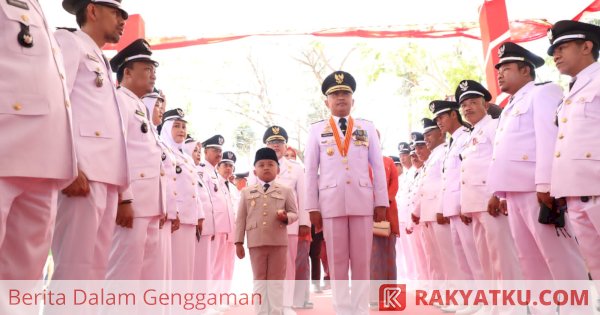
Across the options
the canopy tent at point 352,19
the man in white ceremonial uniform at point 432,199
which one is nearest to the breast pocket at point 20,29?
the canopy tent at point 352,19

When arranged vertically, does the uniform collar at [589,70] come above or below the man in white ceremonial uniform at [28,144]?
above

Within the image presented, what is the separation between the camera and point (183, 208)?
5.18m

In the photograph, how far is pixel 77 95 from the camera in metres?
2.89

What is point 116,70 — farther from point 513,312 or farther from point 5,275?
point 513,312

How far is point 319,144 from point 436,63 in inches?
387

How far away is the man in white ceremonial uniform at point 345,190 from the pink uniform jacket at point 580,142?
1.57 meters

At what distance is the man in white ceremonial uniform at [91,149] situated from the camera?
106 inches

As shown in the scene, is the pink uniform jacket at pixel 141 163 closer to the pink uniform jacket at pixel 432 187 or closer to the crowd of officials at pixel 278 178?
the crowd of officials at pixel 278 178

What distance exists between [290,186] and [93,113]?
12.4 ft

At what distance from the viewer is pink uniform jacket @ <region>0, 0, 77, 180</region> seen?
6.38 ft

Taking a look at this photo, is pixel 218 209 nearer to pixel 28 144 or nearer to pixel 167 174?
pixel 167 174

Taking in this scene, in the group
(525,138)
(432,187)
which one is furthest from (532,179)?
(432,187)

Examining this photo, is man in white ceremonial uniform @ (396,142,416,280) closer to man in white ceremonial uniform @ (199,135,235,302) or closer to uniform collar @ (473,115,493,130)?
man in white ceremonial uniform @ (199,135,235,302)

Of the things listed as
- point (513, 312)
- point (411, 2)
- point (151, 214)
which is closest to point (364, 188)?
point (513, 312)
